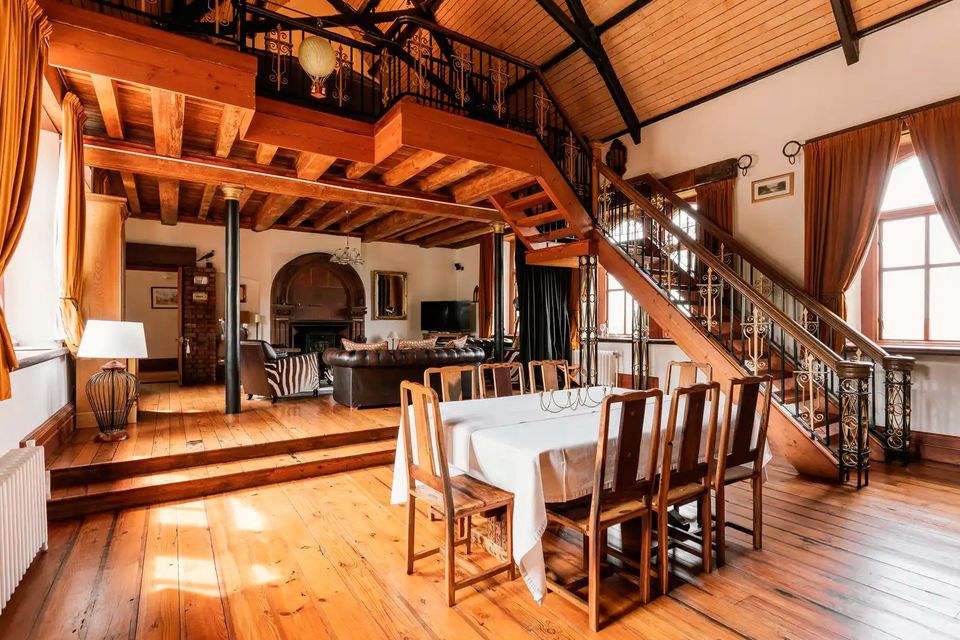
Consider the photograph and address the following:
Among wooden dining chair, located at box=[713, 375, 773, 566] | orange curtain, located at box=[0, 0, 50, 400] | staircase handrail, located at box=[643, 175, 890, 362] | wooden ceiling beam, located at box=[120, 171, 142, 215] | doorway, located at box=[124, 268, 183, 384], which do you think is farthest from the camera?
doorway, located at box=[124, 268, 183, 384]

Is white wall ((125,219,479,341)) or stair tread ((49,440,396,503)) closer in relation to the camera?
stair tread ((49,440,396,503))

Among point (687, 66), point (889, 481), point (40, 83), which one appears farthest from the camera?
point (687, 66)

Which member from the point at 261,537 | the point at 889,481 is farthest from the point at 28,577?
the point at 889,481

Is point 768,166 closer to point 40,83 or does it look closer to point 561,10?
point 561,10

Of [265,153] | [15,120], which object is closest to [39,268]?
[265,153]

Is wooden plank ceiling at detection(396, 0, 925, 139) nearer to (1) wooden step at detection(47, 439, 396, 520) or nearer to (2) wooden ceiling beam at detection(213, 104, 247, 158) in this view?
(2) wooden ceiling beam at detection(213, 104, 247, 158)

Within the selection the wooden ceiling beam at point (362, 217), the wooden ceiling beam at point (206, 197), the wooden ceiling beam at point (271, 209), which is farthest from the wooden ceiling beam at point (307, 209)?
the wooden ceiling beam at point (206, 197)

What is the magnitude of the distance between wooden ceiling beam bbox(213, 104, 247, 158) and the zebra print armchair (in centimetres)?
251

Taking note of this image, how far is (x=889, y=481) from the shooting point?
12.5 feet

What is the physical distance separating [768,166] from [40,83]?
21.1 ft

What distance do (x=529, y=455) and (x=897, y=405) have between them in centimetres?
430

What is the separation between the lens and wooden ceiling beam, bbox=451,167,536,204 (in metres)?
5.09

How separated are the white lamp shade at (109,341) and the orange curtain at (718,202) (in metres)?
6.11

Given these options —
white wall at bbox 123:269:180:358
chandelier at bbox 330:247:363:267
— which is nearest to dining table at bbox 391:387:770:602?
chandelier at bbox 330:247:363:267
